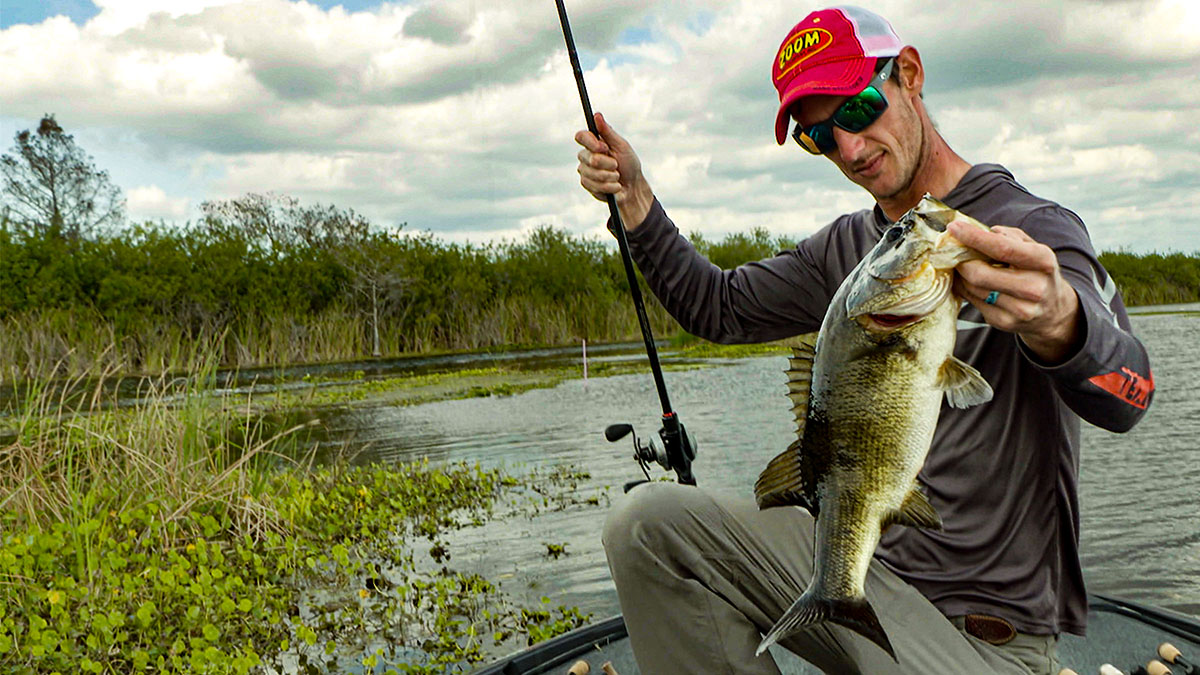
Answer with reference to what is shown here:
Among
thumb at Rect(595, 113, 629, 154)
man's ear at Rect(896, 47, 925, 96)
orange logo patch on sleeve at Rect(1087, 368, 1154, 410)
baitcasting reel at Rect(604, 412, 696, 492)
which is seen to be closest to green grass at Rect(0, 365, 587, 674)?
baitcasting reel at Rect(604, 412, 696, 492)

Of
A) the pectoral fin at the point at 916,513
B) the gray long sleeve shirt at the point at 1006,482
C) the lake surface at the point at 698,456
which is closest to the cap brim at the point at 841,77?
the gray long sleeve shirt at the point at 1006,482

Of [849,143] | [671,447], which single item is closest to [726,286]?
[671,447]

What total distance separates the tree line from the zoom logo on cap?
19660 millimetres

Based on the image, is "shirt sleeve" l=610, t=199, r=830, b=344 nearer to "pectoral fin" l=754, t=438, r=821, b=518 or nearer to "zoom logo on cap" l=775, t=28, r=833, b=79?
"zoom logo on cap" l=775, t=28, r=833, b=79

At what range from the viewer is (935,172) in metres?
2.44

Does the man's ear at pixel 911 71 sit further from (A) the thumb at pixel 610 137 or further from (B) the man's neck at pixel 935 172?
(A) the thumb at pixel 610 137

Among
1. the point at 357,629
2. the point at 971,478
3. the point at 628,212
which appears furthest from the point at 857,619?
the point at 357,629

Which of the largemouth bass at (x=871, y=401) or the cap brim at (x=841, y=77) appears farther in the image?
the cap brim at (x=841, y=77)

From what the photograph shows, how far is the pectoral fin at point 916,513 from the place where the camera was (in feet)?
6.07

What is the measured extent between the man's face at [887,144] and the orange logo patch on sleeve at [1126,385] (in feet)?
2.82

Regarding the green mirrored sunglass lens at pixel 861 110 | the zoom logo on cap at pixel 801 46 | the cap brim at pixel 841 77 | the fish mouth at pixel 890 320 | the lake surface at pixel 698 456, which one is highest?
the zoom logo on cap at pixel 801 46

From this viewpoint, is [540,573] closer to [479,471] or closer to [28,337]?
[479,471]

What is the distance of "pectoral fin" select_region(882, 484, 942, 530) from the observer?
185 cm

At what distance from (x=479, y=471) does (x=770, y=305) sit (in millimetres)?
5648
